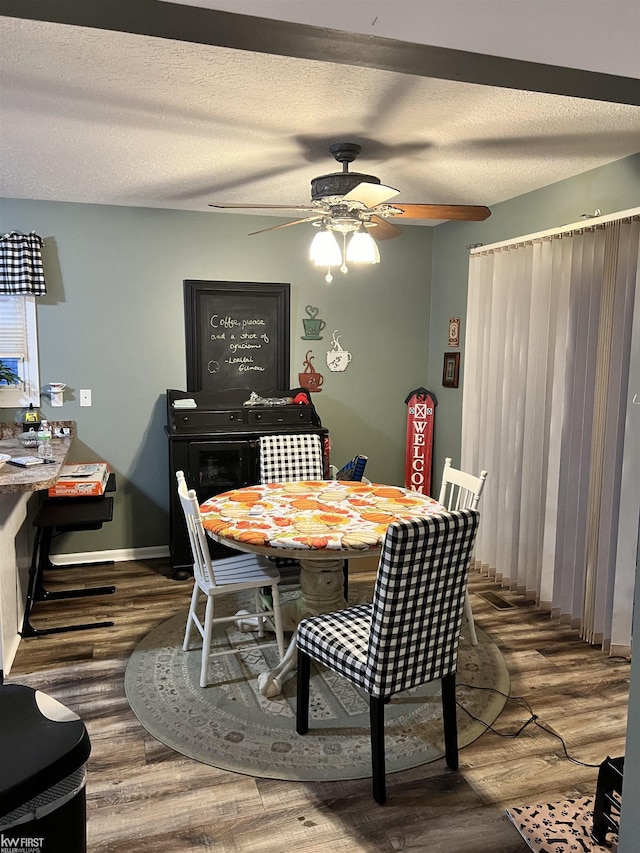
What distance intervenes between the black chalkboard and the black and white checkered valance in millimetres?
950

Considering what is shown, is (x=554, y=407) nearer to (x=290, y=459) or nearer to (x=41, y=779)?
(x=290, y=459)

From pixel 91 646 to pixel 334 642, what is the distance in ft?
5.09

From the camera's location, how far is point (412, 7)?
1.22m

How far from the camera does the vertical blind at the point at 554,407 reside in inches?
124

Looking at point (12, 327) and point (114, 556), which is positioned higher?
point (12, 327)

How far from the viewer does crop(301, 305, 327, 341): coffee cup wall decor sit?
185 inches

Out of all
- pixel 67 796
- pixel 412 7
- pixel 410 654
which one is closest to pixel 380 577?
pixel 410 654

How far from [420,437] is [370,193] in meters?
2.68

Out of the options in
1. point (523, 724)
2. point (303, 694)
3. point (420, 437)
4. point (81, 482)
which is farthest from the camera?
point (420, 437)

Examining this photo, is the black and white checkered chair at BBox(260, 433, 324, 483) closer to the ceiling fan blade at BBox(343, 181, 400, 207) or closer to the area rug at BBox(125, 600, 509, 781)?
the area rug at BBox(125, 600, 509, 781)

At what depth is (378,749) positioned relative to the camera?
211cm

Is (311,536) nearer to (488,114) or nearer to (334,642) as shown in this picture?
(334,642)

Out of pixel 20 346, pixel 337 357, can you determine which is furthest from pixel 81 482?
pixel 337 357

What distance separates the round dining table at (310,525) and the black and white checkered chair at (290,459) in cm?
26
